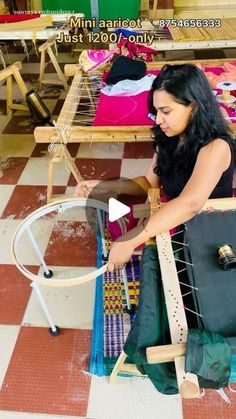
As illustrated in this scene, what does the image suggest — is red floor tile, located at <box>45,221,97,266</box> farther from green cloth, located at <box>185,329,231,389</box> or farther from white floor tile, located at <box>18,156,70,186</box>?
green cloth, located at <box>185,329,231,389</box>

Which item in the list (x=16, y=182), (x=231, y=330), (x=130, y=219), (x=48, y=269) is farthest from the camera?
(x=16, y=182)

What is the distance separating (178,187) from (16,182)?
1.38 meters

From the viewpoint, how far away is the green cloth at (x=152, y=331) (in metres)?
0.87

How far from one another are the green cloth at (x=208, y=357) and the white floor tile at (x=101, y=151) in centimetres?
189

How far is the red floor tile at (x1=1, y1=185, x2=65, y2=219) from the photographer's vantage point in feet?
7.02

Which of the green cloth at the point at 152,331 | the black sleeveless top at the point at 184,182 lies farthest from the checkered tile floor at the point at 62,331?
the black sleeveless top at the point at 184,182

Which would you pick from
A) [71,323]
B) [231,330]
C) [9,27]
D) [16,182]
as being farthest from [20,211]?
[9,27]

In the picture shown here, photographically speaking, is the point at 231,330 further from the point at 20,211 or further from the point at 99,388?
the point at 20,211

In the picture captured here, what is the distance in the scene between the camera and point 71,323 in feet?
5.10

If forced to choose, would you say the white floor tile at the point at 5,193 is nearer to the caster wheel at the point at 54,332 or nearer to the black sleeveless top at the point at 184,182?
the caster wheel at the point at 54,332

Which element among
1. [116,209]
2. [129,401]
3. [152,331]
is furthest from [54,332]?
[152,331]

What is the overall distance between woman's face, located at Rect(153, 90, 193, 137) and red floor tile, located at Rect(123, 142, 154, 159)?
1.35 m

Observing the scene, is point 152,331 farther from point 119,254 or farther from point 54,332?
point 54,332

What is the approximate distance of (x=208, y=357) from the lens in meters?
0.74
